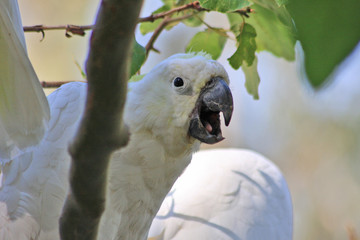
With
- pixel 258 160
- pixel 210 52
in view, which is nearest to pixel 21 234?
pixel 210 52

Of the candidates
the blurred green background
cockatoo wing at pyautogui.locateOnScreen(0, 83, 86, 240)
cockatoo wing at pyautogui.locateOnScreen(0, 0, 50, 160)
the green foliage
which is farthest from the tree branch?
the blurred green background

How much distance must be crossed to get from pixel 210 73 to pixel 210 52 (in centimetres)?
19

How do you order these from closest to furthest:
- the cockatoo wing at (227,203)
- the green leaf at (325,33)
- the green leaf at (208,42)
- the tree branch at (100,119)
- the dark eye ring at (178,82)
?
1. the green leaf at (325,33)
2. the tree branch at (100,119)
3. the dark eye ring at (178,82)
4. the green leaf at (208,42)
5. the cockatoo wing at (227,203)

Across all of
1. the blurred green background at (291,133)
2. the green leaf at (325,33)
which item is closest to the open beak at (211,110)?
the green leaf at (325,33)

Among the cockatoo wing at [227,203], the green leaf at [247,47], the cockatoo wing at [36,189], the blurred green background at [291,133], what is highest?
the green leaf at [247,47]

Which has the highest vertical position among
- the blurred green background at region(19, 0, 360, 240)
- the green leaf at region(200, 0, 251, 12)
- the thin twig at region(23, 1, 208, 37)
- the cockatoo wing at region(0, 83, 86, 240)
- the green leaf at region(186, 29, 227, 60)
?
the green leaf at region(200, 0, 251, 12)

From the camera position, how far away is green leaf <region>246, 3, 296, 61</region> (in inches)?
43.4

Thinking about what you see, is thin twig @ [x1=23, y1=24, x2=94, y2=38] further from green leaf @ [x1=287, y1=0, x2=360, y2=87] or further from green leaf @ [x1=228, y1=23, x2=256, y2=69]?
green leaf @ [x1=287, y1=0, x2=360, y2=87]

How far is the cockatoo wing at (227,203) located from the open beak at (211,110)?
549 mm

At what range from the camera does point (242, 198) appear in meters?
1.74

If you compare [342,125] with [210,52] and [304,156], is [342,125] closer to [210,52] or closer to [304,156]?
[304,156]

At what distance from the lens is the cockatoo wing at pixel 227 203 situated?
1.59m

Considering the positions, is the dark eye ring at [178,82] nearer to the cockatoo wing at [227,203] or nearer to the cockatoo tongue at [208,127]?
the cockatoo tongue at [208,127]

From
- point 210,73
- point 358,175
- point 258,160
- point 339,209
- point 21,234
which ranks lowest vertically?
point 339,209
